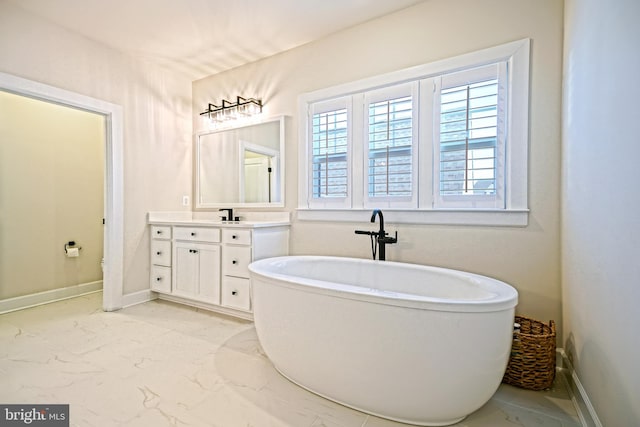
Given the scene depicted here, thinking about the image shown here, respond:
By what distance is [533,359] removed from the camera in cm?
176

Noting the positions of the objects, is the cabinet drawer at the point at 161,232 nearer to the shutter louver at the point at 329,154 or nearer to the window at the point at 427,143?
the window at the point at 427,143

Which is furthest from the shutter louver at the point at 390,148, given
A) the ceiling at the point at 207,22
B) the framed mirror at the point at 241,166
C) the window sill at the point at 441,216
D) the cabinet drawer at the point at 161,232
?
the cabinet drawer at the point at 161,232

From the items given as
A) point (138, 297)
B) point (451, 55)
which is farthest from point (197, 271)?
point (451, 55)

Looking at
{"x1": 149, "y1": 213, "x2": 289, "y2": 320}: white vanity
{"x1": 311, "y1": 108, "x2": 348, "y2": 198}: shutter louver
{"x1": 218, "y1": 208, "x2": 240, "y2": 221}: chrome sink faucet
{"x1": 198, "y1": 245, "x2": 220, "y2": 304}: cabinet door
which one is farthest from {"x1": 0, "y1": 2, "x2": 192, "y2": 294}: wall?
{"x1": 311, "y1": 108, "x2": 348, "y2": 198}: shutter louver

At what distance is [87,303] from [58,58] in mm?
2381

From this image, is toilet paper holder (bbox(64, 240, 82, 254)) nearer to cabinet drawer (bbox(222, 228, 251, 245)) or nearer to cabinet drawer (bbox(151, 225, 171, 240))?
cabinet drawer (bbox(151, 225, 171, 240))

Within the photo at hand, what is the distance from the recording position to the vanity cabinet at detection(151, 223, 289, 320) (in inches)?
107

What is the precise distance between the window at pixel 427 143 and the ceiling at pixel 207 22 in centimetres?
54

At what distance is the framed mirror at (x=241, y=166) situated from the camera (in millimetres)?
3139

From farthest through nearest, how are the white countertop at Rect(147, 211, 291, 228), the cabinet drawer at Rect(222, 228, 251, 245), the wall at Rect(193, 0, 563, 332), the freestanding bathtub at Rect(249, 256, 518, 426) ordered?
the white countertop at Rect(147, 211, 291, 228), the cabinet drawer at Rect(222, 228, 251, 245), the wall at Rect(193, 0, 563, 332), the freestanding bathtub at Rect(249, 256, 518, 426)

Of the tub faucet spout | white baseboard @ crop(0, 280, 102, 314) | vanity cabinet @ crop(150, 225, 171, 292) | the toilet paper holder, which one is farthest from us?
the toilet paper holder

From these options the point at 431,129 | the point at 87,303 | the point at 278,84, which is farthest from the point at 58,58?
the point at 431,129

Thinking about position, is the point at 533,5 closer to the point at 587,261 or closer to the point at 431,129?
the point at 431,129

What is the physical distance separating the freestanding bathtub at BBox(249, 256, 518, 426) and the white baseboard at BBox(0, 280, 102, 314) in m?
2.92
